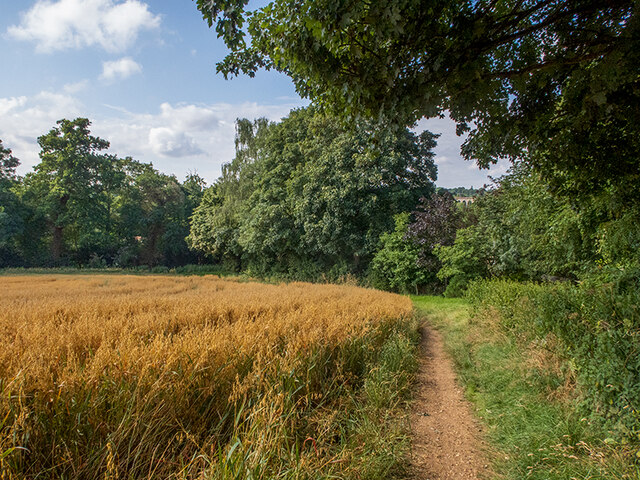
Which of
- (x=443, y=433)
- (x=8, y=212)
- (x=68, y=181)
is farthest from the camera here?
(x=68, y=181)

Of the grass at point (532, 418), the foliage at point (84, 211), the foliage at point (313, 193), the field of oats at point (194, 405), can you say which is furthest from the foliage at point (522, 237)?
the foliage at point (84, 211)

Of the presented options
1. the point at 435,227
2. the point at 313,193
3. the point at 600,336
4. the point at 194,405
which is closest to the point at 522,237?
the point at 435,227

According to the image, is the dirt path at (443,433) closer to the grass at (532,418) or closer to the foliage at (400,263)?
the grass at (532,418)

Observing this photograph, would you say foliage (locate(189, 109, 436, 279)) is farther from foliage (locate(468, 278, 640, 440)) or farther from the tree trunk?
the tree trunk

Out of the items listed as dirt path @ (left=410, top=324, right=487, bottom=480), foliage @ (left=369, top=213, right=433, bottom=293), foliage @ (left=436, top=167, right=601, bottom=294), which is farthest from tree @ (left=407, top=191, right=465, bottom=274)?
dirt path @ (left=410, top=324, right=487, bottom=480)

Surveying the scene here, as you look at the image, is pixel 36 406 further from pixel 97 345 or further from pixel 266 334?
pixel 266 334

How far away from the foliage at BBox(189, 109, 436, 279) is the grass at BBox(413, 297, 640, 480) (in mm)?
12641

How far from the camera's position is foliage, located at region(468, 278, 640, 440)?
117 inches

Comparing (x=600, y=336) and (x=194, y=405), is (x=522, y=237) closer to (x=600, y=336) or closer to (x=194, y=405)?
(x=600, y=336)

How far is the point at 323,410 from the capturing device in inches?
155

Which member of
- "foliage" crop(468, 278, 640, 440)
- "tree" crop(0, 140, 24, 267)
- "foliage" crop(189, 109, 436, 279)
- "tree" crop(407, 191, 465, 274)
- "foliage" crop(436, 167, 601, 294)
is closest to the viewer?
"foliage" crop(468, 278, 640, 440)

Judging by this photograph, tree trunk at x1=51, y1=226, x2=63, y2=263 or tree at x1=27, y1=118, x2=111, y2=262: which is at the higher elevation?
tree at x1=27, y1=118, x2=111, y2=262

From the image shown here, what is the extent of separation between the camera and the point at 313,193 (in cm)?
2017

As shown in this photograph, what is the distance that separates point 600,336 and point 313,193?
1752 centimetres
